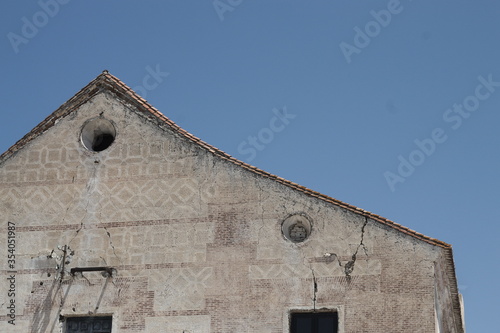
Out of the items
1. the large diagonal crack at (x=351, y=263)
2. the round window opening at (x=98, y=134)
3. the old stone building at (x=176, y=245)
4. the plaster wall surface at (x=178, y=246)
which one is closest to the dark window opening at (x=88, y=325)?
the old stone building at (x=176, y=245)

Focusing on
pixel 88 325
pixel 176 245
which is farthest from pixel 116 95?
pixel 88 325

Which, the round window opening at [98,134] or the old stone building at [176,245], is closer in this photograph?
the old stone building at [176,245]

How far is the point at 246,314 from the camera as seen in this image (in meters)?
19.1

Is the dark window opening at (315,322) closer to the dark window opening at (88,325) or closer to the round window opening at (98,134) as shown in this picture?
the dark window opening at (88,325)

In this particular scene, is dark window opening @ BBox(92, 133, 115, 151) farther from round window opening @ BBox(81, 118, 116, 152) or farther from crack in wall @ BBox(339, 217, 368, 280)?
crack in wall @ BBox(339, 217, 368, 280)

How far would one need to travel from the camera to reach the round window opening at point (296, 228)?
19.6 meters

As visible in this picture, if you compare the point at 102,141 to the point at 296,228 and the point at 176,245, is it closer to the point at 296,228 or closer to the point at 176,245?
the point at 176,245

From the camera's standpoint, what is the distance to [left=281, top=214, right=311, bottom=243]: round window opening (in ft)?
64.3

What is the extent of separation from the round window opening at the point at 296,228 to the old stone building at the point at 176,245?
1.0 inches

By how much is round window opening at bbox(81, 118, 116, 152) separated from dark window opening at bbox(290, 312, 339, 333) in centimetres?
598

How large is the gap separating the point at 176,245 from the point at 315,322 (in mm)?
3406

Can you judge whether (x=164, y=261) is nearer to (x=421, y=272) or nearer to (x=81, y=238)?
(x=81, y=238)

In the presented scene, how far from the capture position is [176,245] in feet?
65.9

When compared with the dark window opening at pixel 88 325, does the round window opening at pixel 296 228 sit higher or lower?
higher
